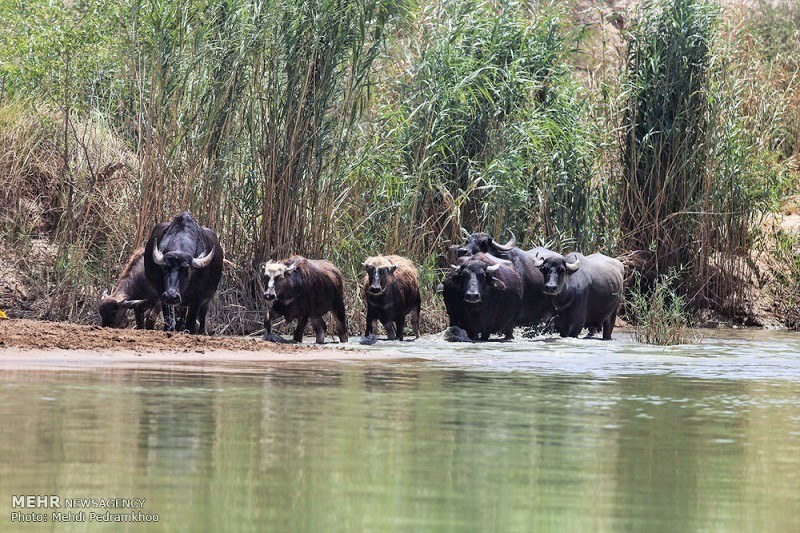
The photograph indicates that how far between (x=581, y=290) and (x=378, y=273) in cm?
330

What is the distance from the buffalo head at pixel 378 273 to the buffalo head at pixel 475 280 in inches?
43.1

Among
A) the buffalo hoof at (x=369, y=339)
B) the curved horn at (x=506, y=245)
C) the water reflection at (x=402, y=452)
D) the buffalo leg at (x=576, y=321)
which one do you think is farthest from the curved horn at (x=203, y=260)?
the buffalo leg at (x=576, y=321)

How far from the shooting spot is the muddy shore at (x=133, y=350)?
12258mm

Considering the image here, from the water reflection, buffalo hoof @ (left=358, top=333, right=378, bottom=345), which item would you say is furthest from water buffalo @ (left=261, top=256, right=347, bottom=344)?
the water reflection

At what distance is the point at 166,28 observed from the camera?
626 inches

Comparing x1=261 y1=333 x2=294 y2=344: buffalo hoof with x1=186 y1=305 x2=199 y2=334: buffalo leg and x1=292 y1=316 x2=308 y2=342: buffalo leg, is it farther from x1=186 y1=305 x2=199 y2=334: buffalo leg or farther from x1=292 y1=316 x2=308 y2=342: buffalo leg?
x1=186 y1=305 x2=199 y2=334: buffalo leg

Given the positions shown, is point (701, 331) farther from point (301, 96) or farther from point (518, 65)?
point (301, 96)

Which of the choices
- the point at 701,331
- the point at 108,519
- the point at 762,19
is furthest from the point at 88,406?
the point at 762,19

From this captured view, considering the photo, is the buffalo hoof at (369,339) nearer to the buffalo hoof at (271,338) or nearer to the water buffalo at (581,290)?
the buffalo hoof at (271,338)

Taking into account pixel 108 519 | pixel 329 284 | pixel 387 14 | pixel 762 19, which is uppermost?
pixel 762 19

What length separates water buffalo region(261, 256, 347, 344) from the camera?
15250 millimetres

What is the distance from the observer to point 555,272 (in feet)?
58.0

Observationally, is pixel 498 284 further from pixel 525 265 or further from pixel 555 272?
A: pixel 525 265

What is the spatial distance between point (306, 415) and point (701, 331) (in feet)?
38.9
